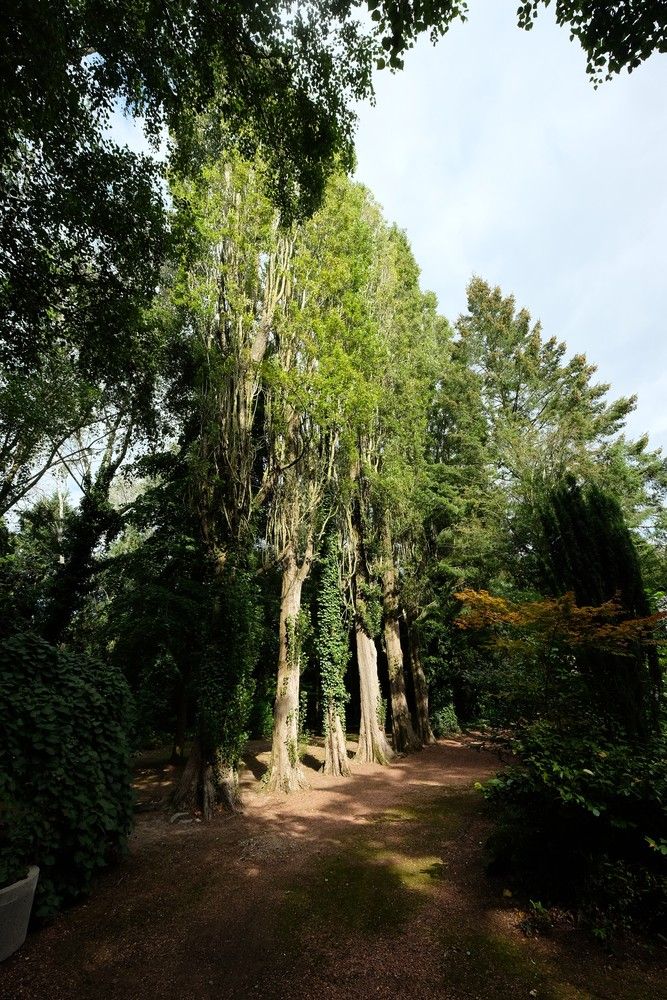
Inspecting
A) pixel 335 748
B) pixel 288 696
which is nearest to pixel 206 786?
pixel 288 696

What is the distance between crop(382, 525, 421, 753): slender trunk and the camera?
569 inches

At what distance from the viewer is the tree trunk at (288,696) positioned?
32.3ft

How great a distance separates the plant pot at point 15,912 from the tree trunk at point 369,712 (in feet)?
33.8

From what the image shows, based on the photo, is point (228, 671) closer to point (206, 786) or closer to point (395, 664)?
point (206, 786)

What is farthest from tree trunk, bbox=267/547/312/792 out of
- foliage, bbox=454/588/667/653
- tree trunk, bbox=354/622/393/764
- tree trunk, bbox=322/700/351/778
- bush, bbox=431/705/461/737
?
bush, bbox=431/705/461/737

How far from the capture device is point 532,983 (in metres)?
3.18

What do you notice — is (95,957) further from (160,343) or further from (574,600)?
(160,343)

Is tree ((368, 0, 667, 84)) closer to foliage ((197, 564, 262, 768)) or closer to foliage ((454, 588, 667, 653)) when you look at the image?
foliage ((454, 588, 667, 653))

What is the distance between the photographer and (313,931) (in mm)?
4090

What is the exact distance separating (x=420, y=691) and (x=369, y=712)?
363cm

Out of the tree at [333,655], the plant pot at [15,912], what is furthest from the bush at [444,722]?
the plant pot at [15,912]

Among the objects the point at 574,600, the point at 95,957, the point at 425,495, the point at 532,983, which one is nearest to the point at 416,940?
the point at 532,983

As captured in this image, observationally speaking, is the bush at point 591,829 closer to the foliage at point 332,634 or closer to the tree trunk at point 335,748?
the tree trunk at point 335,748

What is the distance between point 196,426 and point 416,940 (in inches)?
506
